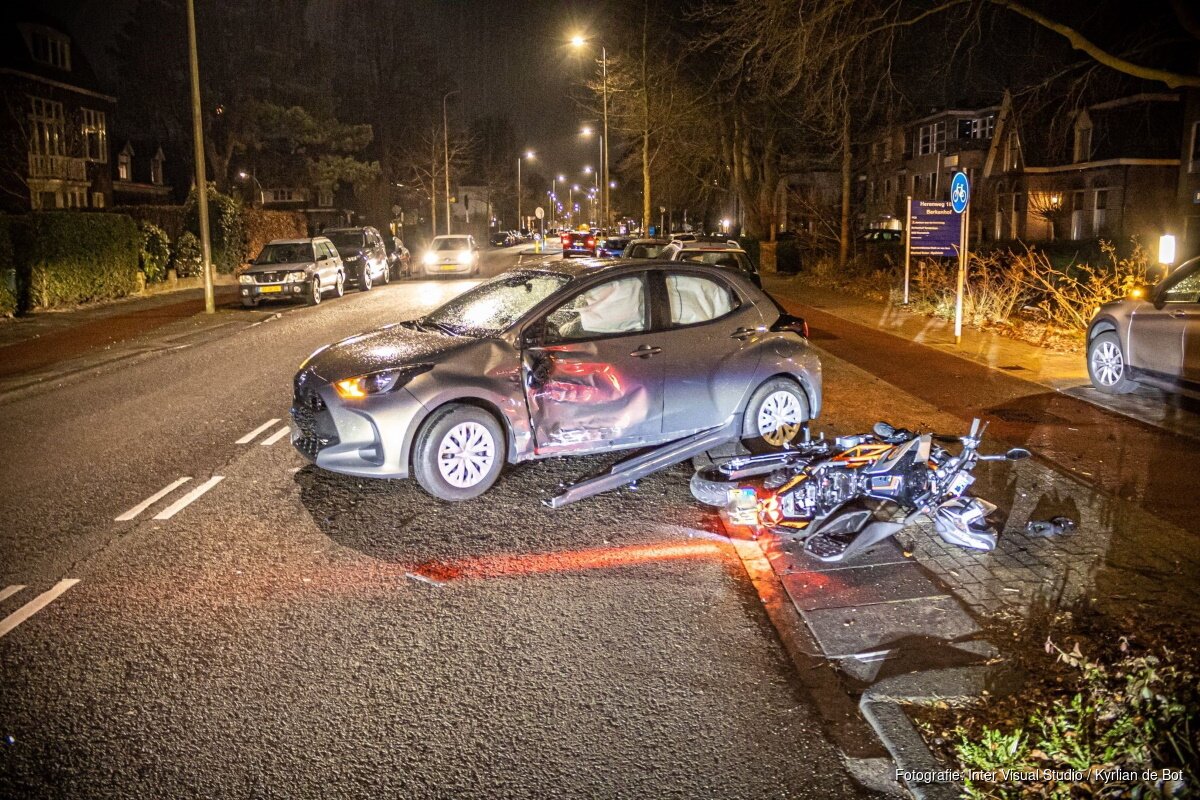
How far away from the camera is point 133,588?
5684 mm

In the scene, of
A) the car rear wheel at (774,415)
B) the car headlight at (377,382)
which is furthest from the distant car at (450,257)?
the car headlight at (377,382)

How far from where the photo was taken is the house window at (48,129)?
44.4 m

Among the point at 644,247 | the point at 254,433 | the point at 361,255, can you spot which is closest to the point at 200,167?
the point at 361,255

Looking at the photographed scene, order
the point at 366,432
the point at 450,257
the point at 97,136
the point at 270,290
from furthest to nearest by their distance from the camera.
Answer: the point at 97,136 → the point at 450,257 → the point at 270,290 → the point at 366,432

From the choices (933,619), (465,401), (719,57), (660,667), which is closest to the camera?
(660,667)

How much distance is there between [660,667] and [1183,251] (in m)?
31.8

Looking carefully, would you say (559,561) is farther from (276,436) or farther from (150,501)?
(276,436)

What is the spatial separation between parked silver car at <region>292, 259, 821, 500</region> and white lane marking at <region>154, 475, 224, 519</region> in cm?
85

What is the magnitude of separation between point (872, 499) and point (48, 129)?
2032 inches

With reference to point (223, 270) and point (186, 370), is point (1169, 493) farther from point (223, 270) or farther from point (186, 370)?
point (223, 270)

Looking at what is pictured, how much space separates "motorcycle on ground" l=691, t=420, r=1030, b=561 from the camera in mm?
6000

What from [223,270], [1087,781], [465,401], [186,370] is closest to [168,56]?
[223,270]

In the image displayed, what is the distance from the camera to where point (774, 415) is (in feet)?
28.1

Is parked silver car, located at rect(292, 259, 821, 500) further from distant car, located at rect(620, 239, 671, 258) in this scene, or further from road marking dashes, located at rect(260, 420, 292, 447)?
distant car, located at rect(620, 239, 671, 258)
